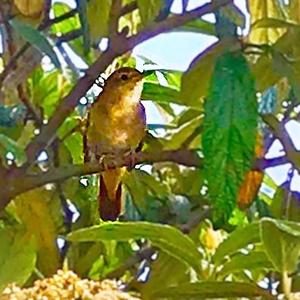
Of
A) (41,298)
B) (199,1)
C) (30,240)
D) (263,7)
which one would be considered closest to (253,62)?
(263,7)

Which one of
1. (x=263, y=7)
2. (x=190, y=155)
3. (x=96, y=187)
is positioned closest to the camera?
(x=96, y=187)

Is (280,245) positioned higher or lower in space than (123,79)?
lower

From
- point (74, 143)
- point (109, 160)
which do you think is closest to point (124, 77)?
point (109, 160)

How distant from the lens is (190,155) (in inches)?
39.6

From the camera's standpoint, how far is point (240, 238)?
87cm

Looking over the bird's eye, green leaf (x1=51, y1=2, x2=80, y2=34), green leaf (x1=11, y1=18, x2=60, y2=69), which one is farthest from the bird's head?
green leaf (x1=51, y1=2, x2=80, y2=34)

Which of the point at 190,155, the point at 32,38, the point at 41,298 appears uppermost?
the point at 32,38

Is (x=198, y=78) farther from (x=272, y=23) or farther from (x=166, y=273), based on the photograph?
(x=166, y=273)

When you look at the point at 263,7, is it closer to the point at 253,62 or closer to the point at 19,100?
the point at 253,62

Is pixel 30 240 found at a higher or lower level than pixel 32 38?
lower

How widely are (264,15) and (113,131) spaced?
1.12 feet

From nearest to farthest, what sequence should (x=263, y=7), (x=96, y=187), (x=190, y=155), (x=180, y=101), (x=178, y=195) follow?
(x=96, y=187), (x=190, y=155), (x=180, y=101), (x=263, y=7), (x=178, y=195)

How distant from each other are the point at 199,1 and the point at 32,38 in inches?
7.5

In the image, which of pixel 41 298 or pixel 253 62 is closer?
pixel 41 298
